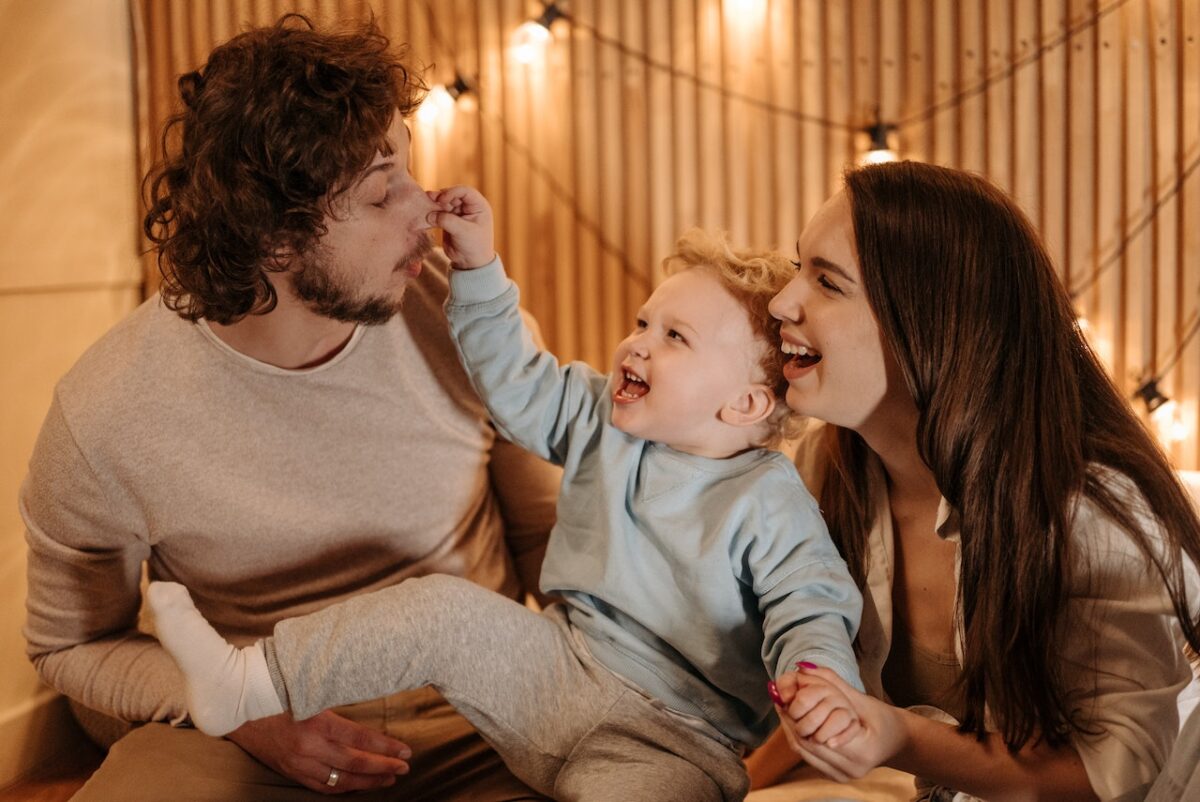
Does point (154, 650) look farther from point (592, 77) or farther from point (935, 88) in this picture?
point (935, 88)

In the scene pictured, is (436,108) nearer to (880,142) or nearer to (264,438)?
(880,142)

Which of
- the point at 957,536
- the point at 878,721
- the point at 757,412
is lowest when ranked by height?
the point at 878,721

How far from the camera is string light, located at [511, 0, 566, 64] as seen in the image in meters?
2.70

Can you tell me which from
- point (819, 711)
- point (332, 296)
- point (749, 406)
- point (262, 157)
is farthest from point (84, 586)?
point (819, 711)

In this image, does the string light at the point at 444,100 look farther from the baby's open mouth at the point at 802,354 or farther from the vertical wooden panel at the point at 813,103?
the baby's open mouth at the point at 802,354

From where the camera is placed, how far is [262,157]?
1472mm

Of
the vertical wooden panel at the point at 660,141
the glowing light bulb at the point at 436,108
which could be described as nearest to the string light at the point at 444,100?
the glowing light bulb at the point at 436,108

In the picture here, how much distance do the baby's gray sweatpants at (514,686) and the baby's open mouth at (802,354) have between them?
457 millimetres

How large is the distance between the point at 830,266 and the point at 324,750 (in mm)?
916

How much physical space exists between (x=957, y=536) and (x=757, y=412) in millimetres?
299

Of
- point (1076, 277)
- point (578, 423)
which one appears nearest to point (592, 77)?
point (1076, 277)

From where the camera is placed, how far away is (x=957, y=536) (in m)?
1.32

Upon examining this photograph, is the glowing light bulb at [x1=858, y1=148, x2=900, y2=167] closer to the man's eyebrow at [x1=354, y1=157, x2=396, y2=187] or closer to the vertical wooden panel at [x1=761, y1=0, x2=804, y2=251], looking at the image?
the vertical wooden panel at [x1=761, y1=0, x2=804, y2=251]

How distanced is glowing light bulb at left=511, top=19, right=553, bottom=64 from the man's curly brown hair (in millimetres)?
1250
